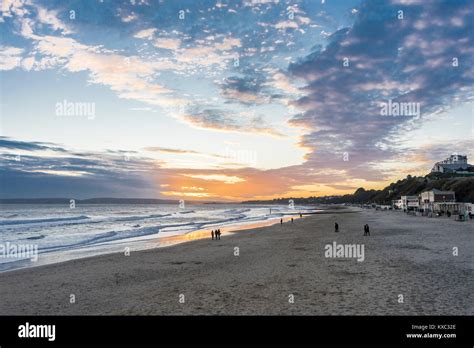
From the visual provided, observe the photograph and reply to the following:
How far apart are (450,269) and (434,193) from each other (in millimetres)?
83141

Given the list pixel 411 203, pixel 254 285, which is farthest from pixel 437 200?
pixel 254 285

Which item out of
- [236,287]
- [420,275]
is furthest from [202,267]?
[420,275]

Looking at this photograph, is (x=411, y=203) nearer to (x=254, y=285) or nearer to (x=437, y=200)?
(x=437, y=200)

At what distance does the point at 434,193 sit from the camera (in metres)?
Result: 89.5

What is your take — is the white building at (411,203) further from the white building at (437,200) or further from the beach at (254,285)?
the beach at (254,285)

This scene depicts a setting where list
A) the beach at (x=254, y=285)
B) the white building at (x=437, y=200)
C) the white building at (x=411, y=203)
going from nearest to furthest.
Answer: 1. the beach at (x=254, y=285)
2. the white building at (x=437, y=200)
3. the white building at (x=411, y=203)

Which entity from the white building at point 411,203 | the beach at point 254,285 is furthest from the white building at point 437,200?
the beach at point 254,285

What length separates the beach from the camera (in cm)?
1180

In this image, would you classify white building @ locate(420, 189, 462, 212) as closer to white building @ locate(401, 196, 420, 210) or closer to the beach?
white building @ locate(401, 196, 420, 210)

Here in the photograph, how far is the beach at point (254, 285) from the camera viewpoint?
11.8 m

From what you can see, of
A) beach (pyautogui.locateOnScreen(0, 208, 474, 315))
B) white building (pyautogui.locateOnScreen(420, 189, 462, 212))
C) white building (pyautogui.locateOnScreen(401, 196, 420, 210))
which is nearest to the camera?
beach (pyautogui.locateOnScreen(0, 208, 474, 315))

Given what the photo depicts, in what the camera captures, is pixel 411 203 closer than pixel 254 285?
No

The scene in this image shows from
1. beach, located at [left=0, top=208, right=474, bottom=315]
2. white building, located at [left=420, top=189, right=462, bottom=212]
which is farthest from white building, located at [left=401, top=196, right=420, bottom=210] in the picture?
beach, located at [left=0, top=208, right=474, bottom=315]

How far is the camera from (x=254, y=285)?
15211 millimetres
